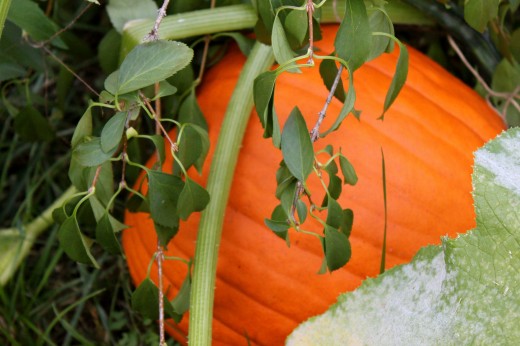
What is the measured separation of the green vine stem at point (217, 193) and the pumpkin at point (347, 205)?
0.05 m

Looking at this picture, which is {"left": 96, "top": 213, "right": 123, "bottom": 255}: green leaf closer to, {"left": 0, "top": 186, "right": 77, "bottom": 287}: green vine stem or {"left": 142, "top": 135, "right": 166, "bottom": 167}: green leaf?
{"left": 142, "top": 135, "right": 166, "bottom": 167}: green leaf

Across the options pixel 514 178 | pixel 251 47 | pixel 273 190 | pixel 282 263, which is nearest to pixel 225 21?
pixel 251 47

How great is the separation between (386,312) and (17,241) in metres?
0.82

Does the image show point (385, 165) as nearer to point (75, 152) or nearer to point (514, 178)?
point (514, 178)

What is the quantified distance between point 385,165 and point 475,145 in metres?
0.17

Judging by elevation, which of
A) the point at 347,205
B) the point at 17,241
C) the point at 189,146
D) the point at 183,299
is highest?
the point at 189,146

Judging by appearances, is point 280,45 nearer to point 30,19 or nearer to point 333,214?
point 333,214

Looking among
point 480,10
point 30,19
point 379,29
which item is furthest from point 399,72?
point 30,19

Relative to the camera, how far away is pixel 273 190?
1.27m

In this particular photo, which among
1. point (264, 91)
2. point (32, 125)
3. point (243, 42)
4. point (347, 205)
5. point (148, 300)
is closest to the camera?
point (264, 91)

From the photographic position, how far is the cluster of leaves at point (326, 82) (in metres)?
0.93

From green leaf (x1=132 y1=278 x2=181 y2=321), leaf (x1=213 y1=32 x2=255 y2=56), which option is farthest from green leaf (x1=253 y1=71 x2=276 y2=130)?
leaf (x1=213 y1=32 x2=255 y2=56)

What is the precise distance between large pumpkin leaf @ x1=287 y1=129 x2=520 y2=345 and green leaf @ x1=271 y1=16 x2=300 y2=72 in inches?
9.8

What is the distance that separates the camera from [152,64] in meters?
0.94
